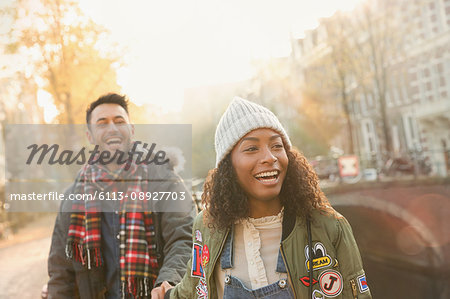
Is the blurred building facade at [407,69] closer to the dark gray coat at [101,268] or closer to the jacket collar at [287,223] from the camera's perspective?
the dark gray coat at [101,268]

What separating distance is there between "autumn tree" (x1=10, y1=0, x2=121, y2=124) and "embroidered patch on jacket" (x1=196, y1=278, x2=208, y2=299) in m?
7.30

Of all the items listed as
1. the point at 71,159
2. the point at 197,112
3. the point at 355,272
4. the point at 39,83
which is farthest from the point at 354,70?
the point at 197,112

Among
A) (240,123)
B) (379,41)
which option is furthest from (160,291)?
(379,41)

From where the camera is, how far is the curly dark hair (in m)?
1.68

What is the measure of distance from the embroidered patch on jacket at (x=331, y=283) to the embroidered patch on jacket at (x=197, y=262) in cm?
48

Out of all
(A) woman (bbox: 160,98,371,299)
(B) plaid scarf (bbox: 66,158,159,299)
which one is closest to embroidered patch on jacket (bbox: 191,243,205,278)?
(A) woman (bbox: 160,98,371,299)

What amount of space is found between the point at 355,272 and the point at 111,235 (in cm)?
131

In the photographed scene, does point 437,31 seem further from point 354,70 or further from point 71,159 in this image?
point 71,159

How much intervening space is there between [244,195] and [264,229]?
16 centimetres

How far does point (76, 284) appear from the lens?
2430mm

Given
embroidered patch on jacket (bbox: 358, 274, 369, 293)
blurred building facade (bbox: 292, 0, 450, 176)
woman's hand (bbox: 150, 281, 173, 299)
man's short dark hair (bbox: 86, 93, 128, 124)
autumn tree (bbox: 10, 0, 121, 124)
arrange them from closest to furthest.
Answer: embroidered patch on jacket (bbox: 358, 274, 369, 293), woman's hand (bbox: 150, 281, 173, 299), man's short dark hair (bbox: 86, 93, 128, 124), autumn tree (bbox: 10, 0, 121, 124), blurred building facade (bbox: 292, 0, 450, 176)

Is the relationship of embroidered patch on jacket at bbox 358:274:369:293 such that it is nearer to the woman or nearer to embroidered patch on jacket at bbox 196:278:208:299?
the woman

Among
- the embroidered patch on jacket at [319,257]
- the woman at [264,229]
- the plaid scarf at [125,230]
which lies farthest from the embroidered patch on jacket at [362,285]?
the plaid scarf at [125,230]

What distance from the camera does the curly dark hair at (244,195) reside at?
168 cm
